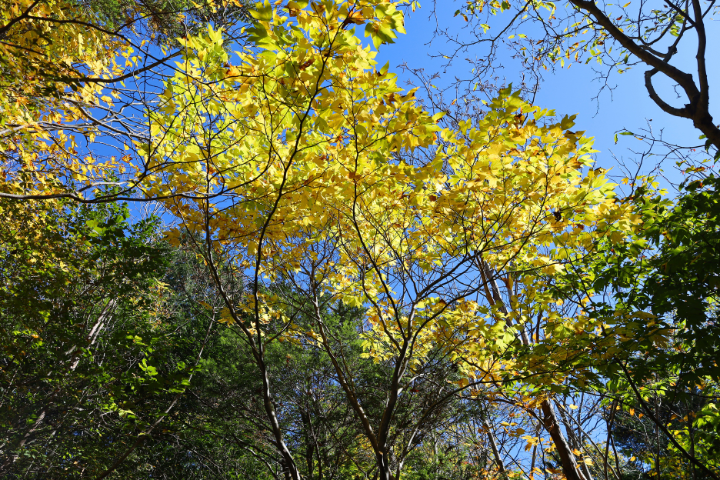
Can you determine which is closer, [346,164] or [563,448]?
[346,164]

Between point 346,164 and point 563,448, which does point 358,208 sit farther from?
point 563,448

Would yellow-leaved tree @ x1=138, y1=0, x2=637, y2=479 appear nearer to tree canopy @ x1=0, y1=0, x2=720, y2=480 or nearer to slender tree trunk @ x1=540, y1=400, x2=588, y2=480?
tree canopy @ x1=0, y1=0, x2=720, y2=480

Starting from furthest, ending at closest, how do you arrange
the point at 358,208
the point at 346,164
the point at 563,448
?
the point at 563,448 → the point at 358,208 → the point at 346,164

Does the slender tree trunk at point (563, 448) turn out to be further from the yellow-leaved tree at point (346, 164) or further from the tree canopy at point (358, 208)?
the yellow-leaved tree at point (346, 164)

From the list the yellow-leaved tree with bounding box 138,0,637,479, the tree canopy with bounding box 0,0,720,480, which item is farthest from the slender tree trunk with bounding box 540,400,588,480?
the yellow-leaved tree with bounding box 138,0,637,479

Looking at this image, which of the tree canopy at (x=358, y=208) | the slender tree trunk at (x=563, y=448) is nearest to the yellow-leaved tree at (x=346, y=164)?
the tree canopy at (x=358, y=208)

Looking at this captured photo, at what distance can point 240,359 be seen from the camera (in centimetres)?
720

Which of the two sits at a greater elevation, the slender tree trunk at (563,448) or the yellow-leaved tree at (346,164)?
the yellow-leaved tree at (346,164)

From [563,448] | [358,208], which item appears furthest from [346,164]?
[563,448]

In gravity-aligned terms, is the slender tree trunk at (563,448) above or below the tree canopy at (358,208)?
below

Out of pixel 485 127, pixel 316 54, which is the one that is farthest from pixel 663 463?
pixel 316 54

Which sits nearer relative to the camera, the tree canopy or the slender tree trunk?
the tree canopy

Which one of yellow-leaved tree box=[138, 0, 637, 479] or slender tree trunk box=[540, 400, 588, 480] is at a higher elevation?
yellow-leaved tree box=[138, 0, 637, 479]

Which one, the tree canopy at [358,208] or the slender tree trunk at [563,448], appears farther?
the slender tree trunk at [563,448]
